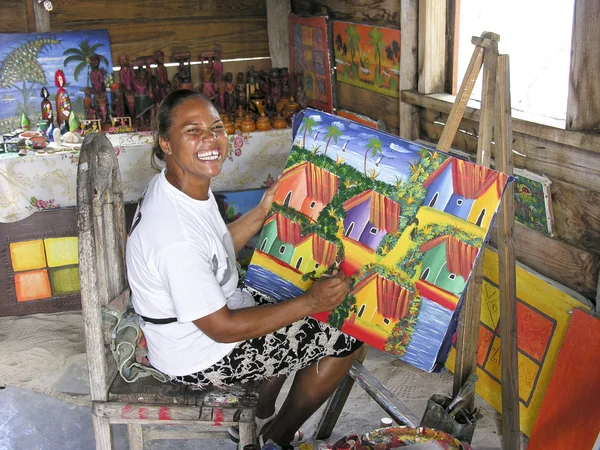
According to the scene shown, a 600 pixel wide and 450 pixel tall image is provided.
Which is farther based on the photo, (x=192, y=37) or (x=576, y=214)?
(x=192, y=37)

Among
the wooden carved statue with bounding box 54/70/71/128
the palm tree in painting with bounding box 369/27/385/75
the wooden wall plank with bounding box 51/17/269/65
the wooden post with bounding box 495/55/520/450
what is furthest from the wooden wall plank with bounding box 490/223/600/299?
the wooden carved statue with bounding box 54/70/71/128

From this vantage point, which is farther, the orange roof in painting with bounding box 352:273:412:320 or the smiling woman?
the orange roof in painting with bounding box 352:273:412:320

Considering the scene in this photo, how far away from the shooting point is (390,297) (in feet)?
6.30

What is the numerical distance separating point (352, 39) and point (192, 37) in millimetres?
1145

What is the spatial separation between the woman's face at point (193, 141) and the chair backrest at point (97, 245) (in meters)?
0.20

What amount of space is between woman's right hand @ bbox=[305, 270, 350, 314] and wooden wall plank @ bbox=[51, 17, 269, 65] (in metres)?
2.63

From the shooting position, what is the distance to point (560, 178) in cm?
231

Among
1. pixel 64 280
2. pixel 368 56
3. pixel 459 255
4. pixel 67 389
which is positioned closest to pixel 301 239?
pixel 459 255

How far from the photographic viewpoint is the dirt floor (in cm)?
262

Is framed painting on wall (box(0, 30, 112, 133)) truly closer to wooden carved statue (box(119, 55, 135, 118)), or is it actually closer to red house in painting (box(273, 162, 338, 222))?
wooden carved statue (box(119, 55, 135, 118))

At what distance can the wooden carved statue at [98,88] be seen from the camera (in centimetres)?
383

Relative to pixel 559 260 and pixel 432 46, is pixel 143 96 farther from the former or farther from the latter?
pixel 559 260

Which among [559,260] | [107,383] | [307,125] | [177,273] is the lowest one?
[107,383]

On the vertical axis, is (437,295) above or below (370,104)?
below
